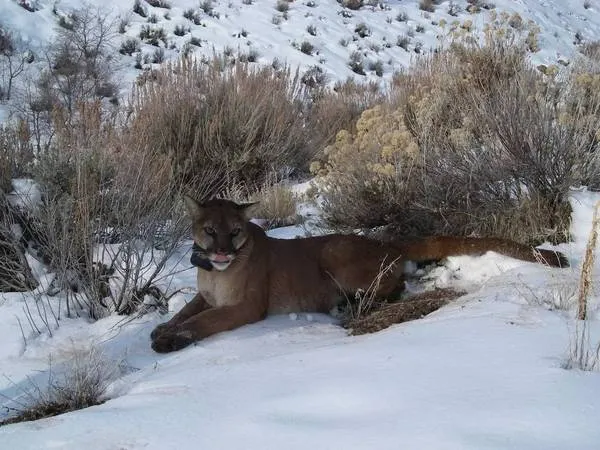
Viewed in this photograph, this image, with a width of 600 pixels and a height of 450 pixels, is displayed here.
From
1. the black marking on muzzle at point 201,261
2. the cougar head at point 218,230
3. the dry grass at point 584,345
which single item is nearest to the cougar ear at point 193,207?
the cougar head at point 218,230

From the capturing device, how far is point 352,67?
1634 cm

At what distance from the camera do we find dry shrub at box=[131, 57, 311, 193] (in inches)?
297

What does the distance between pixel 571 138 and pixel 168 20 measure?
1309 cm

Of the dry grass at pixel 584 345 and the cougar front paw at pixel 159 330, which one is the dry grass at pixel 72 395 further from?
the dry grass at pixel 584 345

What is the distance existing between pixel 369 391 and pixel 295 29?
1626 cm

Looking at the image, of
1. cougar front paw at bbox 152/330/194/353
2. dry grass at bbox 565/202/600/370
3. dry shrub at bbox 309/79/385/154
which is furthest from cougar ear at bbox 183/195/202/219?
dry shrub at bbox 309/79/385/154

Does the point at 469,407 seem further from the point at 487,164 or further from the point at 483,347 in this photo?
the point at 487,164

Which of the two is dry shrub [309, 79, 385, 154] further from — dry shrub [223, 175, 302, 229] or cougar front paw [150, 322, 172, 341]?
cougar front paw [150, 322, 172, 341]

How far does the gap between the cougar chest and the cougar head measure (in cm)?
8

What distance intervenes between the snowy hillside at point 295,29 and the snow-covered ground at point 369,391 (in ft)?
33.5

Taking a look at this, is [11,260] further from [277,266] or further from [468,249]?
[468,249]

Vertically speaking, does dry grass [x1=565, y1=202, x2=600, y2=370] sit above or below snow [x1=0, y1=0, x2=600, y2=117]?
above

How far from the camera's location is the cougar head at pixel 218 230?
429cm

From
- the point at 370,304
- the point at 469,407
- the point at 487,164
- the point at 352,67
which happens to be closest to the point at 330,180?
the point at 487,164
